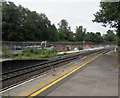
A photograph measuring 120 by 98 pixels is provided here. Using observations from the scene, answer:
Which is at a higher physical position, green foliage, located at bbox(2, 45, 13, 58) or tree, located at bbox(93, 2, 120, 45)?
tree, located at bbox(93, 2, 120, 45)

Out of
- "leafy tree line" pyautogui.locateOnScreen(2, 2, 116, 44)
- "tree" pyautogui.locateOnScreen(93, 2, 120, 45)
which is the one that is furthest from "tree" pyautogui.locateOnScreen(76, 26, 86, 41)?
"tree" pyautogui.locateOnScreen(93, 2, 120, 45)

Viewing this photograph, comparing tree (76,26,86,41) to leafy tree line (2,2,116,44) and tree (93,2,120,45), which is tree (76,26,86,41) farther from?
tree (93,2,120,45)

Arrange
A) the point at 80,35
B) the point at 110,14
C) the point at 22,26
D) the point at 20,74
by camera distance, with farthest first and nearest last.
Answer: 1. the point at 80,35
2. the point at 22,26
3. the point at 110,14
4. the point at 20,74

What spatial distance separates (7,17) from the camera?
188 feet

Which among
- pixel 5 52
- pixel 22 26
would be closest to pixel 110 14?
pixel 5 52

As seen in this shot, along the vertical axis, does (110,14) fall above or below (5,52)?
above

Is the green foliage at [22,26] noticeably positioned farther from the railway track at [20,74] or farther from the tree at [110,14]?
the railway track at [20,74]

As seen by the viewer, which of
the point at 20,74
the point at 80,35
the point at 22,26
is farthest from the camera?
the point at 80,35

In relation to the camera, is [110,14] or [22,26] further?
[22,26]

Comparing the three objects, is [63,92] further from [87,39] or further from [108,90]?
[87,39]

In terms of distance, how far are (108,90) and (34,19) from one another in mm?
70357

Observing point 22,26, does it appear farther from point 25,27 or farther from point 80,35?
point 80,35

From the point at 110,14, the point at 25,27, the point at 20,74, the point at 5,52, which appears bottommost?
the point at 20,74

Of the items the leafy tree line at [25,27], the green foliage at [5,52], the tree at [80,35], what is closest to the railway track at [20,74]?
the green foliage at [5,52]
